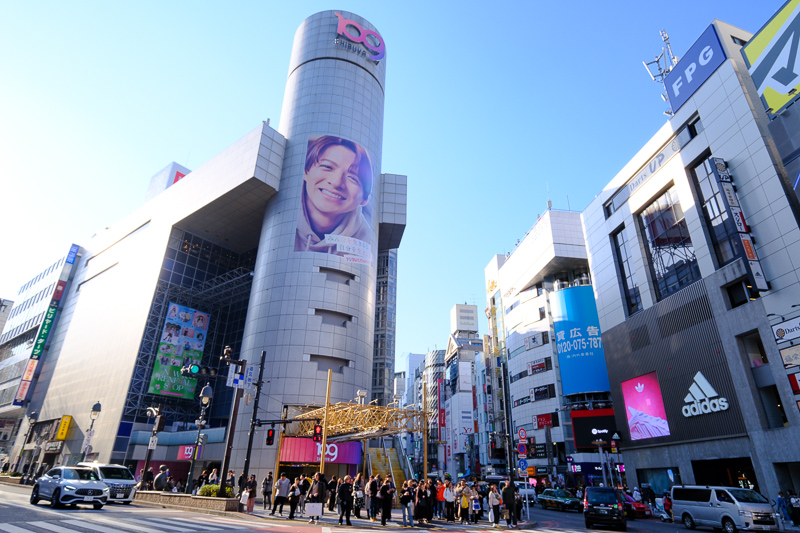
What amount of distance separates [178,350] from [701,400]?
2006 inches

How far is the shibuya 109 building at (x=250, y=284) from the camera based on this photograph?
44.5m

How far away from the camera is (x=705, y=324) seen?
34562 mm

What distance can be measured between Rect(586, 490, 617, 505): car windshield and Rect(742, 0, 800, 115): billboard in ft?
85.4

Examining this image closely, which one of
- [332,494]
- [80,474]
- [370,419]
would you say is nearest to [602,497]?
[370,419]

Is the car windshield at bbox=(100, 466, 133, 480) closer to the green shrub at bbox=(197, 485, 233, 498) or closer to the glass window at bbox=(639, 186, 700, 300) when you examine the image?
the green shrub at bbox=(197, 485, 233, 498)

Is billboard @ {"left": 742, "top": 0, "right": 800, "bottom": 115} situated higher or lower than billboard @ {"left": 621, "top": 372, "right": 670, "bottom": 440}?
higher

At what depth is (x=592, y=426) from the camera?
5816 centimetres

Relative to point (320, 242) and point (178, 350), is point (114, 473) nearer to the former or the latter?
point (320, 242)

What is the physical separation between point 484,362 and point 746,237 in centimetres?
6670

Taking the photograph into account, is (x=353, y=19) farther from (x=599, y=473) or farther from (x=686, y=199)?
(x=599, y=473)

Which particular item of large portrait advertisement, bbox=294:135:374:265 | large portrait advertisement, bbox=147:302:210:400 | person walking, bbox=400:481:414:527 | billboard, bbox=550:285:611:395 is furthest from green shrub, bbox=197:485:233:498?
billboard, bbox=550:285:611:395

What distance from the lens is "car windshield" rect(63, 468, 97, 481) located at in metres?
19.7

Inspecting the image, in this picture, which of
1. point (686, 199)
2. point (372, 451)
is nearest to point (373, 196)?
point (372, 451)

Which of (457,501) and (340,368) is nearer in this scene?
(457,501)
